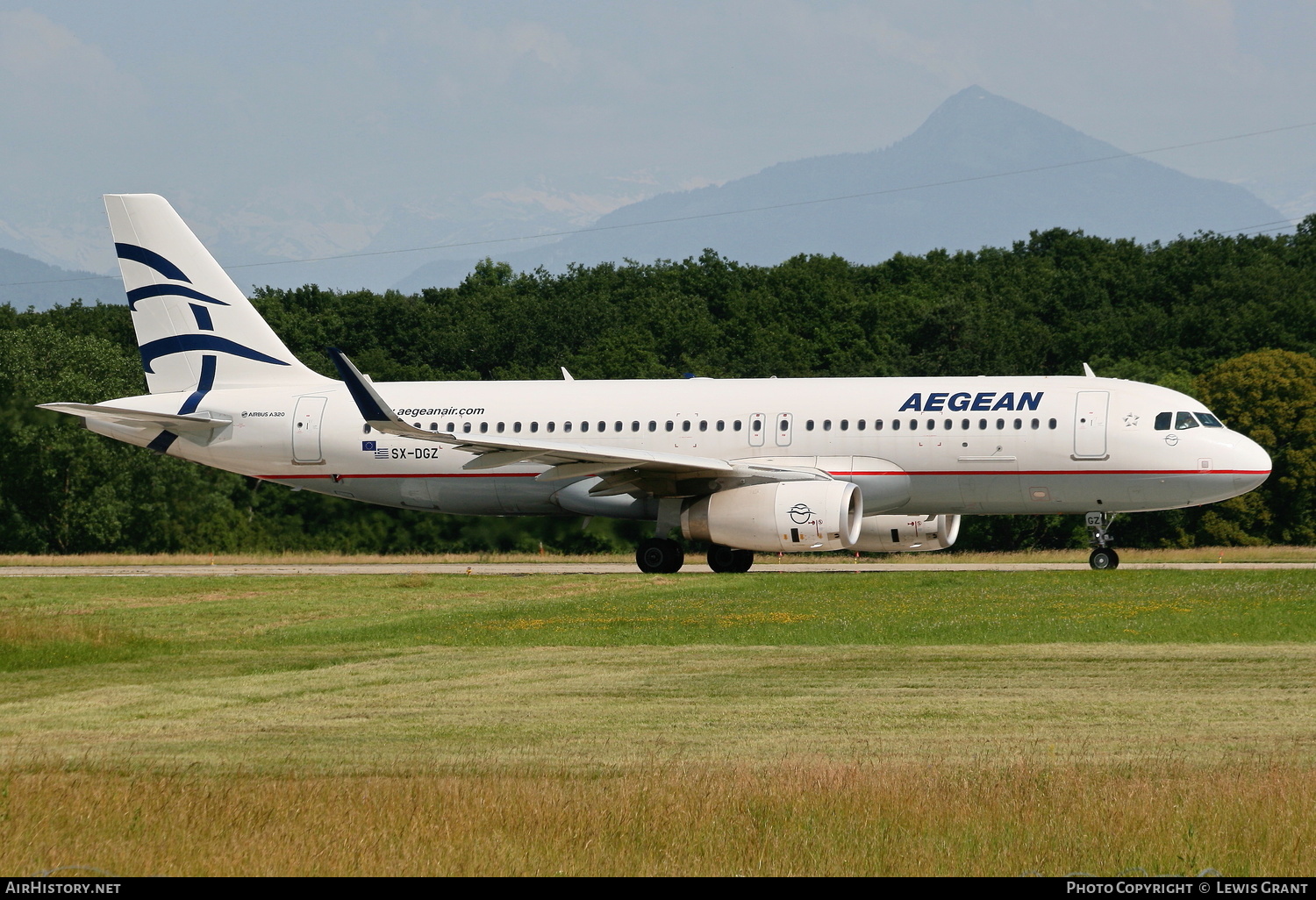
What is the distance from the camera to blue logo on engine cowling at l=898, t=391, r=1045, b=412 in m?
30.6

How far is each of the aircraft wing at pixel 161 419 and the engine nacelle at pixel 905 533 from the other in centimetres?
1404

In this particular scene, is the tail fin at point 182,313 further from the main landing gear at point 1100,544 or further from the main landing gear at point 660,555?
the main landing gear at point 1100,544

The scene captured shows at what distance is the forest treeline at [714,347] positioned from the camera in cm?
4800

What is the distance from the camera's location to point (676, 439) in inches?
1271

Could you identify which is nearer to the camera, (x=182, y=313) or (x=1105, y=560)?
(x=1105, y=560)

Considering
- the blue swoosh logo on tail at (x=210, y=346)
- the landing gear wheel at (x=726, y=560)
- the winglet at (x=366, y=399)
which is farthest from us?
the blue swoosh logo on tail at (x=210, y=346)

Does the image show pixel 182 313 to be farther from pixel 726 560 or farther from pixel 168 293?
pixel 726 560

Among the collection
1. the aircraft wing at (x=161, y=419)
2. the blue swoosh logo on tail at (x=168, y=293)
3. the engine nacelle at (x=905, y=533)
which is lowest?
the engine nacelle at (x=905, y=533)

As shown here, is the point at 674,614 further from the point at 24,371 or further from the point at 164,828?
the point at 24,371

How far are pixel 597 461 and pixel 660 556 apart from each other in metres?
3.48

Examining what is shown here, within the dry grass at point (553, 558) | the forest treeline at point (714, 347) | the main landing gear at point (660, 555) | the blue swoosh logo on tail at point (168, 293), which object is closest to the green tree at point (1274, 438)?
the forest treeline at point (714, 347)

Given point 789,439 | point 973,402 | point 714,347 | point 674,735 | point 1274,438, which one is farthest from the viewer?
point 714,347

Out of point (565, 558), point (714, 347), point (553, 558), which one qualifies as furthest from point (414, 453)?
point (714, 347)

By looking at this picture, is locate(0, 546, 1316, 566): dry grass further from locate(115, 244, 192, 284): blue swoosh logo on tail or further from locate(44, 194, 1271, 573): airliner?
locate(115, 244, 192, 284): blue swoosh logo on tail
